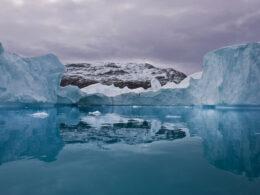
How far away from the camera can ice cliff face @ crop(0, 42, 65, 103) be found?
54.0 feet

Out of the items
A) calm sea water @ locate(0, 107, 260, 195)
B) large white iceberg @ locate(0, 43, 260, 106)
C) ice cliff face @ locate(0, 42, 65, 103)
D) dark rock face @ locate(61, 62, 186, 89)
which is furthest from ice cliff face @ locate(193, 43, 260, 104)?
dark rock face @ locate(61, 62, 186, 89)

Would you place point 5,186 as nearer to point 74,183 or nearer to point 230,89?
point 74,183

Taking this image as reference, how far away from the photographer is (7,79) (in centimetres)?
1652

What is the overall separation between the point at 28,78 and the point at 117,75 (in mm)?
75233

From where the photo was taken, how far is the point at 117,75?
9262cm

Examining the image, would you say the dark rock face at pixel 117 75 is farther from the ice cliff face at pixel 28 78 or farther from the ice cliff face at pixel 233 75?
the ice cliff face at pixel 28 78

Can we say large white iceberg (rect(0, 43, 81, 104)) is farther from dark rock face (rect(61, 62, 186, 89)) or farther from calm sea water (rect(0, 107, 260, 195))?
dark rock face (rect(61, 62, 186, 89))

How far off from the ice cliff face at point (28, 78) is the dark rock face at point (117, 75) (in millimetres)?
58150

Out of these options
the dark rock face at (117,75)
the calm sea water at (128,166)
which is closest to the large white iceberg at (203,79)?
the calm sea water at (128,166)

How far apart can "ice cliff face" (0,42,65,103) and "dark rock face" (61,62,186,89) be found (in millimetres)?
58150

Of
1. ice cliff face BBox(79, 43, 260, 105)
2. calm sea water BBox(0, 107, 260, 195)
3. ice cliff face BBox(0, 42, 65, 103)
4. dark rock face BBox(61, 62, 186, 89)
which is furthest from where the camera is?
dark rock face BBox(61, 62, 186, 89)

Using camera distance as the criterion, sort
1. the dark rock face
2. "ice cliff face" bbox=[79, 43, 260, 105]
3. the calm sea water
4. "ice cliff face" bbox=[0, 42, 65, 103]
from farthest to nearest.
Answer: the dark rock face
"ice cliff face" bbox=[79, 43, 260, 105]
"ice cliff face" bbox=[0, 42, 65, 103]
the calm sea water

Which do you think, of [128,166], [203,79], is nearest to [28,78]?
[203,79]

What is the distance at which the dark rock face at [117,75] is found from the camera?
269 ft
